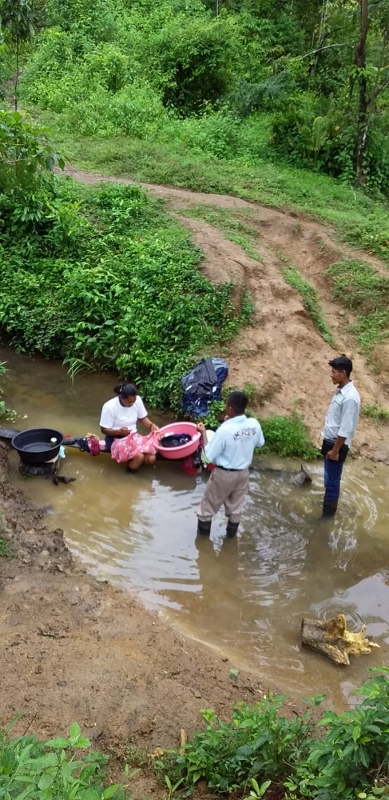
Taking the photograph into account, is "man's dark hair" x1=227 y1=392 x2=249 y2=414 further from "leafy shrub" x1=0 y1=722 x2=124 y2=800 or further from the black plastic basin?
"leafy shrub" x1=0 y1=722 x2=124 y2=800

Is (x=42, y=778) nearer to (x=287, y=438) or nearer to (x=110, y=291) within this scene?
(x=287, y=438)

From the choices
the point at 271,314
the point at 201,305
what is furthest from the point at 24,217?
the point at 271,314

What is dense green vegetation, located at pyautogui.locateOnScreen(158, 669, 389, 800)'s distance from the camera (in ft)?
8.53

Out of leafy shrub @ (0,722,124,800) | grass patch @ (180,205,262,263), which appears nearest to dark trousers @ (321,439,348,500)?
leafy shrub @ (0,722,124,800)

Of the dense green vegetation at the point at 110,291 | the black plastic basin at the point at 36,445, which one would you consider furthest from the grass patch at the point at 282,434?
the black plastic basin at the point at 36,445

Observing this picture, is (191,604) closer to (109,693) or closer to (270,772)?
(109,693)

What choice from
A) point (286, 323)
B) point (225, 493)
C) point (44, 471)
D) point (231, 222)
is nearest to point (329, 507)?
point (225, 493)

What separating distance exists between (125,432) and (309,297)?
159 inches

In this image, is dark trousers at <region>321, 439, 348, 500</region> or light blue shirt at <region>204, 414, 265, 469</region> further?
dark trousers at <region>321, 439, 348, 500</region>

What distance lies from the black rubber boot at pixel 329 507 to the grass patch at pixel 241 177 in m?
5.71

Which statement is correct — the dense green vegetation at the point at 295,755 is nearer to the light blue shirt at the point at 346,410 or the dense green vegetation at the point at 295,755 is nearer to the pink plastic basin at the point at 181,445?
the light blue shirt at the point at 346,410

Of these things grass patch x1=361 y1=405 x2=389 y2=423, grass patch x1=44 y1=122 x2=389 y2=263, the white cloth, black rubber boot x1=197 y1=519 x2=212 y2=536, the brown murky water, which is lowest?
the brown murky water

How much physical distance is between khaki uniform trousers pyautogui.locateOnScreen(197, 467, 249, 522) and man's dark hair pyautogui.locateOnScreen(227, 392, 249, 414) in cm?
58

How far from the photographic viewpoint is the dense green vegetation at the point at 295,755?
2.60 m
